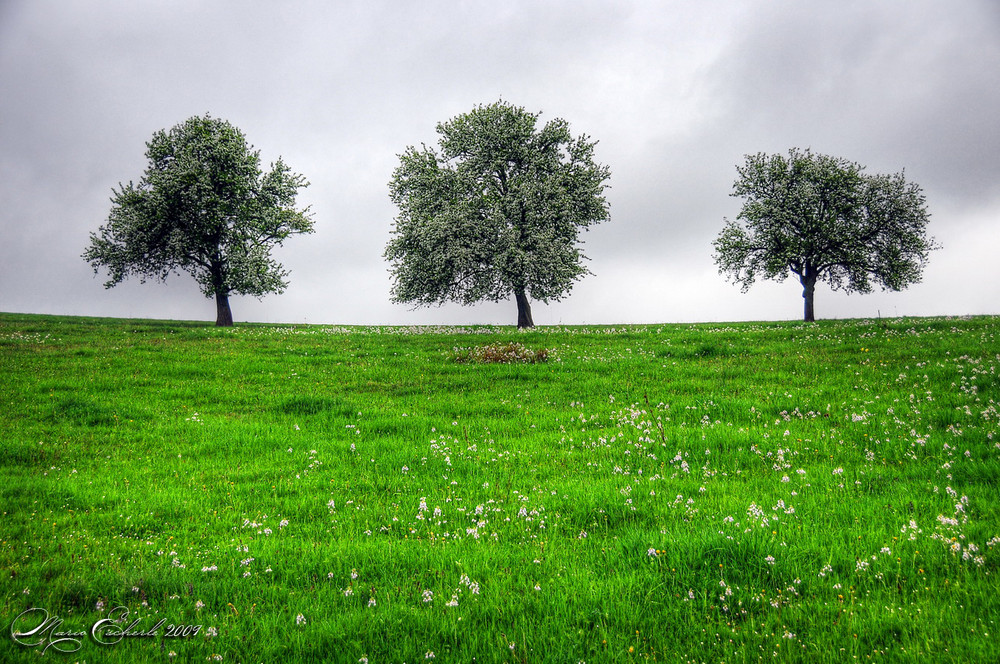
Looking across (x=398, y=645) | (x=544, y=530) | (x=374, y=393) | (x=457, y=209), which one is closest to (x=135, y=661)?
(x=398, y=645)

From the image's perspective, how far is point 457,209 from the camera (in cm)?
3797

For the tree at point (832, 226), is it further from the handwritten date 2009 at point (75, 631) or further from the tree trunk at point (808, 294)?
the handwritten date 2009 at point (75, 631)

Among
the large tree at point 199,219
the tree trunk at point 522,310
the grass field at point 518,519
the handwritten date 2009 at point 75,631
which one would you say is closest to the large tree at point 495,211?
the tree trunk at point 522,310

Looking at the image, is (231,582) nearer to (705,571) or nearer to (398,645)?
(398,645)

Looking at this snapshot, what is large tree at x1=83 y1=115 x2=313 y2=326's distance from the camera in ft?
137

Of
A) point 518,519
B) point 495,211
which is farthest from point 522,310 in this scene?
point 518,519

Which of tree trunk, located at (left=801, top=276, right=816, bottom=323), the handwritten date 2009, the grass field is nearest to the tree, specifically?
tree trunk, located at (left=801, top=276, right=816, bottom=323)

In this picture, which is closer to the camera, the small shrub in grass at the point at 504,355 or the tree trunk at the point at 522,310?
the small shrub in grass at the point at 504,355

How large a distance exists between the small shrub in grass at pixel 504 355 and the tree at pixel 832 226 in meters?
31.4

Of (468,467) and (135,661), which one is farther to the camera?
(468,467)

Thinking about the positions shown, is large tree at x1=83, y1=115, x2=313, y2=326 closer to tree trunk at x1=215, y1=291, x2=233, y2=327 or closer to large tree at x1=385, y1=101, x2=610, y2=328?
tree trunk at x1=215, y1=291, x2=233, y2=327

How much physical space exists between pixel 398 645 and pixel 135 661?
2.25 m

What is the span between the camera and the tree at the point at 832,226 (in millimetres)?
45031

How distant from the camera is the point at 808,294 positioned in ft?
152
